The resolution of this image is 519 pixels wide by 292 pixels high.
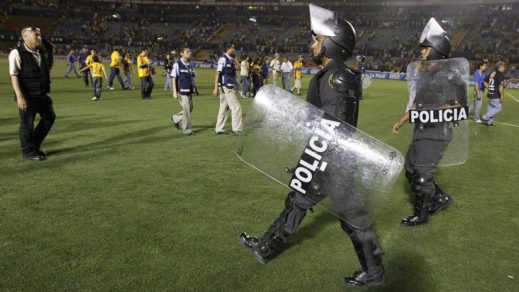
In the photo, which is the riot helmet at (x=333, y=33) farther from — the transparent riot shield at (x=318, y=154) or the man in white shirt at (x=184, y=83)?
the man in white shirt at (x=184, y=83)

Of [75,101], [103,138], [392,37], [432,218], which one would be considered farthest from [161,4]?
[432,218]

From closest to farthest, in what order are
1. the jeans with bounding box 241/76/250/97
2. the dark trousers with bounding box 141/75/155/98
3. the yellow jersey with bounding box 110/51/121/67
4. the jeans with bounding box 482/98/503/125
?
1. the jeans with bounding box 482/98/503/125
2. the dark trousers with bounding box 141/75/155/98
3. the yellow jersey with bounding box 110/51/121/67
4. the jeans with bounding box 241/76/250/97

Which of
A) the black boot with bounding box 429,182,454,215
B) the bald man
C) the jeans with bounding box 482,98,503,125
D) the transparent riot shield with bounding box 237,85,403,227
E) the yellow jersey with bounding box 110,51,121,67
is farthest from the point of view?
the yellow jersey with bounding box 110,51,121,67

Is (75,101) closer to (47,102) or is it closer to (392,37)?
(47,102)

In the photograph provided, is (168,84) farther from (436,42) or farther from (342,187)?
(342,187)

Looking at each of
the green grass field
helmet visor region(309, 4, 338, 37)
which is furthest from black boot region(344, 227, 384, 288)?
helmet visor region(309, 4, 338, 37)

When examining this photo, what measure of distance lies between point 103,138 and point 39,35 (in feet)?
8.47

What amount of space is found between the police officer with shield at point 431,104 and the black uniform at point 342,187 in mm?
1584

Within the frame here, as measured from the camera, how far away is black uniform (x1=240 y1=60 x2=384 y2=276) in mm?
2650

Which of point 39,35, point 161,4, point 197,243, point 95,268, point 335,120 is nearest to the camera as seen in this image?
point 335,120

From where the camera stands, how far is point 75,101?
Result: 547 inches

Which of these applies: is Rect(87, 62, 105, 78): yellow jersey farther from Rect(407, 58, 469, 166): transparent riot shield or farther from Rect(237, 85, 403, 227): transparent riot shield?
Rect(237, 85, 403, 227): transparent riot shield

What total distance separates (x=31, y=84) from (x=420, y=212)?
5890 millimetres

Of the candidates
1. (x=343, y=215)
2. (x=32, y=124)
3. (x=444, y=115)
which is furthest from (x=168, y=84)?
(x=343, y=215)
